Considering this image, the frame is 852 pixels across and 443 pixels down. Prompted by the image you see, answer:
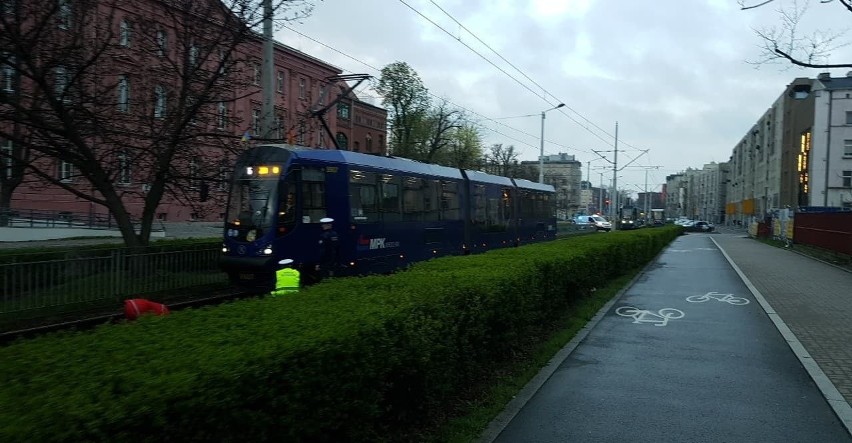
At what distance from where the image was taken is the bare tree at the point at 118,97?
45.3 feet

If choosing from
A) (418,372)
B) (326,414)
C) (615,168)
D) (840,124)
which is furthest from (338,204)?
(840,124)

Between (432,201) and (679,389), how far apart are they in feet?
42.5

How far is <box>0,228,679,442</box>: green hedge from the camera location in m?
2.67

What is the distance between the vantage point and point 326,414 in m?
3.68

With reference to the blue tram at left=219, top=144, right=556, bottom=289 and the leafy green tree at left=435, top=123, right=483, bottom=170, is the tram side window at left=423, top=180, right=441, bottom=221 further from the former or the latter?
the leafy green tree at left=435, top=123, right=483, bottom=170

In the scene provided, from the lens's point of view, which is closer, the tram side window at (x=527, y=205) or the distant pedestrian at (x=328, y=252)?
the distant pedestrian at (x=328, y=252)

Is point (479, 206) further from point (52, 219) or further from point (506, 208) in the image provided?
point (52, 219)

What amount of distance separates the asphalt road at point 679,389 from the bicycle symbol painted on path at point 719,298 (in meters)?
1.80

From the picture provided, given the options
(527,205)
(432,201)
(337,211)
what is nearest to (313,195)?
(337,211)

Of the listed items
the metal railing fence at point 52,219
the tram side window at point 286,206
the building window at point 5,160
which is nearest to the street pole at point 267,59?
the tram side window at point 286,206

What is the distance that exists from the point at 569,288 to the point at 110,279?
937 centimetres

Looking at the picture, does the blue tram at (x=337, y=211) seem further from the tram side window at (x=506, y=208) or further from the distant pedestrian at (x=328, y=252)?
the tram side window at (x=506, y=208)

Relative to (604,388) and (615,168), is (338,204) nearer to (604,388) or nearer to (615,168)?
(604,388)

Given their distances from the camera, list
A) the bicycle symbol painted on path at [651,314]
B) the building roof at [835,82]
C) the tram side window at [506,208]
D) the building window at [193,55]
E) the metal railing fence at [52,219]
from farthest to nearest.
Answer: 1. the building roof at [835,82]
2. the metal railing fence at [52,219]
3. the tram side window at [506,208]
4. the building window at [193,55]
5. the bicycle symbol painted on path at [651,314]
